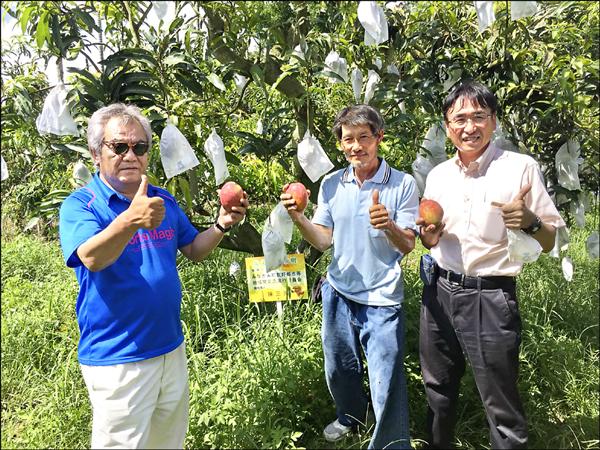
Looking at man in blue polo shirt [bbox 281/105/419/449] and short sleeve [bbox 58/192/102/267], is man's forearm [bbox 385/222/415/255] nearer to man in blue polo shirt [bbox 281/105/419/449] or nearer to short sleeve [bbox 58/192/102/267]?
man in blue polo shirt [bbox 281/105/419/449]

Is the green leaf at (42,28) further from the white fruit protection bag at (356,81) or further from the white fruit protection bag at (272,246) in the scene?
the white fruit protection bag at (356,81)

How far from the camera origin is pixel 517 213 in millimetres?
1436

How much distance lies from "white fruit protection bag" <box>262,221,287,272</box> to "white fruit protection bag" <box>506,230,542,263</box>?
777 millimetres

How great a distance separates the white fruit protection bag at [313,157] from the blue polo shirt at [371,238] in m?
0.17

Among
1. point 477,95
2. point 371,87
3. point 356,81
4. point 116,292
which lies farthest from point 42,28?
point 477,95

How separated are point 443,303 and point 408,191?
0.41 metres

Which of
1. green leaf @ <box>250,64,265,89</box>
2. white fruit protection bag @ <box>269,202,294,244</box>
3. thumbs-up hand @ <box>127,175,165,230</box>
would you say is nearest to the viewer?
thumbs-up hand @ <box>127,175,165,230</box>

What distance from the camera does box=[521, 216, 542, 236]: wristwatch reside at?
1.48 metres

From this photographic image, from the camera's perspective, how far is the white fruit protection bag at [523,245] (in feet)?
4.87

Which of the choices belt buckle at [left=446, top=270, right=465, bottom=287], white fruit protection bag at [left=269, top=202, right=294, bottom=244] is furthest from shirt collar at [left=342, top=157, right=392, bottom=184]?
belt buckle at [left=446, top=270, right=465, bottom=287]

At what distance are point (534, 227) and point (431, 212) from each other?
1.00ft

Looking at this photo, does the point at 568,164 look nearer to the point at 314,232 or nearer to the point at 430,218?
the point at 430,218

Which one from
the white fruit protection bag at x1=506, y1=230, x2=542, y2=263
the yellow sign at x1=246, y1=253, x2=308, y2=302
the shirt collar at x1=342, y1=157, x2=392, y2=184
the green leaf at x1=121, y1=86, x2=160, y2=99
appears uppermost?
the green leaf at x1=121, y1=86, x2=160, y2=99

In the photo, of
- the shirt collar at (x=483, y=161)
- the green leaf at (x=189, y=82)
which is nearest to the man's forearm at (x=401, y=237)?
the shirt collar at (x=483, y=161)
